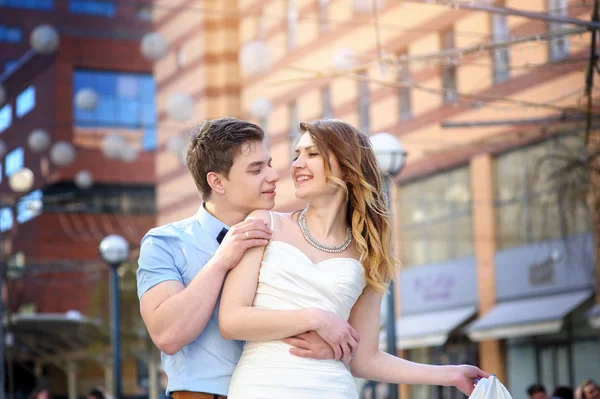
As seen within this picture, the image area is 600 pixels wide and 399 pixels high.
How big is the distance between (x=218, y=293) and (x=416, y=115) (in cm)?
2711

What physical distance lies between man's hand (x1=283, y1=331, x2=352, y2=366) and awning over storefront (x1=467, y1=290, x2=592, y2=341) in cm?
2097

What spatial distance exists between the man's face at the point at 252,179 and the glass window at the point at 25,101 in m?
57.3

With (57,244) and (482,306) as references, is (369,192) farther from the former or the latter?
(57,244)

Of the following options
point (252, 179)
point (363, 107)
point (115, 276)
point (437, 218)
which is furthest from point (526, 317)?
point (252, 179)

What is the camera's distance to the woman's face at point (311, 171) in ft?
14.0

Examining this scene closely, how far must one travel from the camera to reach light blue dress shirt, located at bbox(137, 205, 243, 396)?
13.5ft

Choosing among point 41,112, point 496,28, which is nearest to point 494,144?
point 496,28

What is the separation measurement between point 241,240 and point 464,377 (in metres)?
1.07

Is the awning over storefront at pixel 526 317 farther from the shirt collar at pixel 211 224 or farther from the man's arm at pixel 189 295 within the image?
the man's arm at pixel 189 295

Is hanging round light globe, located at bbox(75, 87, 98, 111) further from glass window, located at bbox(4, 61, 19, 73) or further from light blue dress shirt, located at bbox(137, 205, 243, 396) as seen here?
glass window, located at bbox(4, 61, 19, 73)

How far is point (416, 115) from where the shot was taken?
1212 inches

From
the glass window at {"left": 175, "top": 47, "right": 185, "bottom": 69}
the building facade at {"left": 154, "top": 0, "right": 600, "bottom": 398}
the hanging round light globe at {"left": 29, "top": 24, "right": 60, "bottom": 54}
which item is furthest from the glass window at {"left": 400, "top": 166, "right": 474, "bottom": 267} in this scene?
the glass window at {"left": 175, "top": 47, "right": 185, "bottom": 69}

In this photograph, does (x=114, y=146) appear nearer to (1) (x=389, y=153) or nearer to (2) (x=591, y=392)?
(1) (x=389, y=153)

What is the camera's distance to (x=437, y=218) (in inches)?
1220
